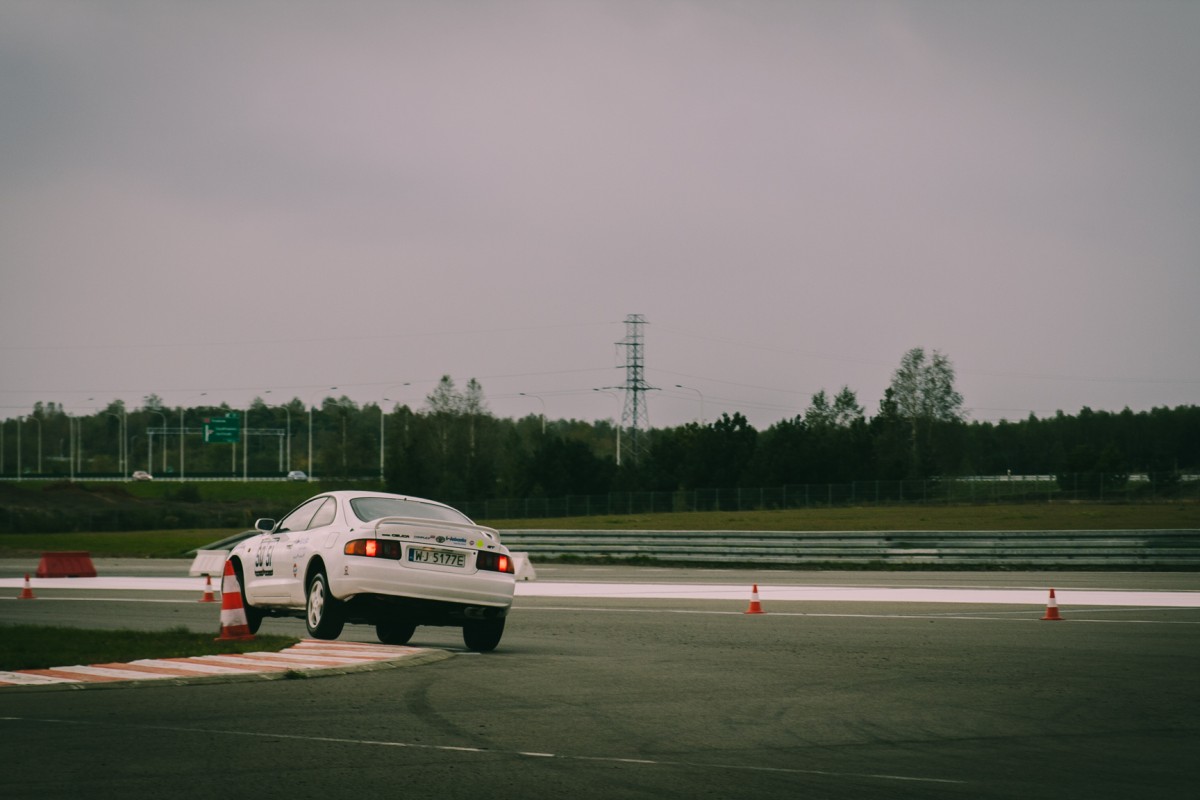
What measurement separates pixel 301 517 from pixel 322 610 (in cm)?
160

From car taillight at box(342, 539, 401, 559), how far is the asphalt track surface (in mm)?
1225

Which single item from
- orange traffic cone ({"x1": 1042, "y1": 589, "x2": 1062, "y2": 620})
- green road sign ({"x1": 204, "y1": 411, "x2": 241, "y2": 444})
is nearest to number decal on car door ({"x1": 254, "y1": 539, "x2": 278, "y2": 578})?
orange traffic cone ({"x1": 1042, "y1": 589, "x2": 1062, "y2": 620})

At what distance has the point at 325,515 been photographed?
45.8 feet

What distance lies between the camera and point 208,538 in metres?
55.9

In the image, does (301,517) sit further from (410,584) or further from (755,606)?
(755,606)

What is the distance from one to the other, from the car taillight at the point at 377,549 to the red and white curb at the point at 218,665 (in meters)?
0.87

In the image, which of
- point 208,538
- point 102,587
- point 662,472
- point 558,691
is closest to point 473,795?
point 558,691

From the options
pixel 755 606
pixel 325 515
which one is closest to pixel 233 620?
pixel 325 515

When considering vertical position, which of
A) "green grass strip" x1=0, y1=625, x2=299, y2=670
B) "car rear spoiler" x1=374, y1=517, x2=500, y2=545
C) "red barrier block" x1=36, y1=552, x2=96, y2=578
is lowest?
"red barrier block" x1=36, y1=552, x2=96, y2=578

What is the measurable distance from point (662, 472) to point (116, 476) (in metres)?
95.0

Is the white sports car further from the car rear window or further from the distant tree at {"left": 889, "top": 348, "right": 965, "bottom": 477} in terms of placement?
the distant tree at {"left": 889, "top": 348, "right": 965, "bottom": 477}

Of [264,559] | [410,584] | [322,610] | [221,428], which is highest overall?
[221,428]

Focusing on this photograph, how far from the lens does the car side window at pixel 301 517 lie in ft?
47.2

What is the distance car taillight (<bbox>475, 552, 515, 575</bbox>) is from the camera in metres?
13.4
